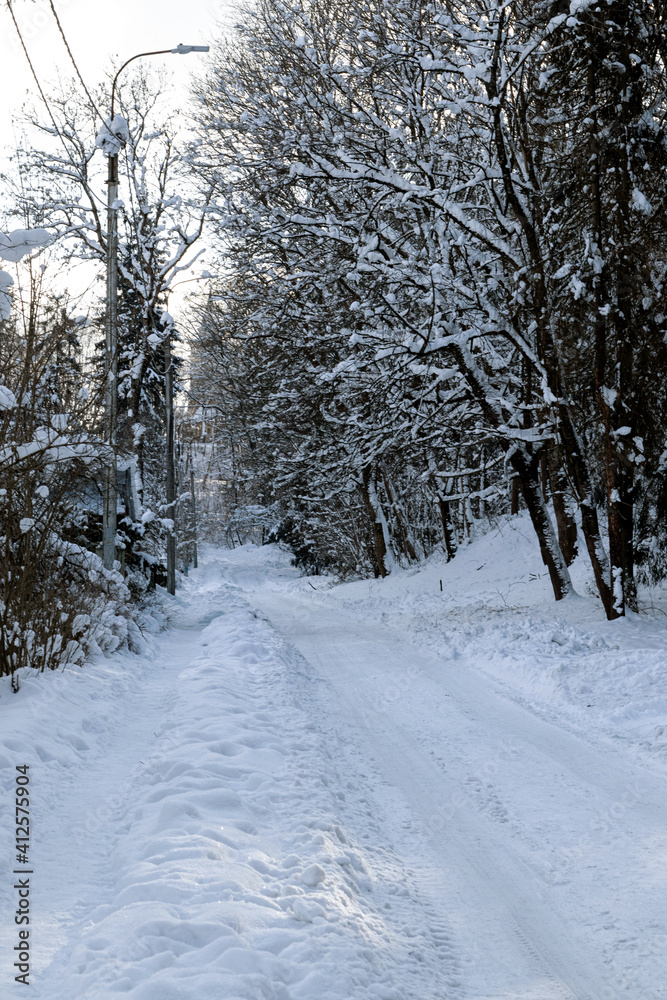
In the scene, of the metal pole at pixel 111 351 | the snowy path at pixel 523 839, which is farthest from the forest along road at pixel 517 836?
the metal pole at pixel 111 351

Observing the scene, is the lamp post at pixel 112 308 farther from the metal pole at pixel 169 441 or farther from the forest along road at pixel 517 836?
the metal pole at pixel 169 441

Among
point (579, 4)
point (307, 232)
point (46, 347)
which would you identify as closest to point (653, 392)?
point (579, 4)

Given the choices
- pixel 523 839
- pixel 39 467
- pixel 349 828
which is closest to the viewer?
pixel 523 839

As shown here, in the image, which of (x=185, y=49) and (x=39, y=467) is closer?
(x=39, y=467)

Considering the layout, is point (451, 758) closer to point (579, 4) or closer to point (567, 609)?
point (567, 609)

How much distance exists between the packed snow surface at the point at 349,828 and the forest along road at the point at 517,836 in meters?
0.02

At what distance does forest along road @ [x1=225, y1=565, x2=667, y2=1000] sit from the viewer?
338cm

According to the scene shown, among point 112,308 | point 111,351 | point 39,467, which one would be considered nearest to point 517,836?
point 39,467

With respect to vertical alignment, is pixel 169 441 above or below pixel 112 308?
below

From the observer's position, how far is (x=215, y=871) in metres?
3.79

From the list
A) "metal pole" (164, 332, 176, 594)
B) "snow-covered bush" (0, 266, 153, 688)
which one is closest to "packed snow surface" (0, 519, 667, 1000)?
"snow-covered bush" (0, 266, 153, 688)

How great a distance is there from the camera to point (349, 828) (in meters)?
4.73

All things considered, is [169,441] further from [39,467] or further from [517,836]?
[517,836]

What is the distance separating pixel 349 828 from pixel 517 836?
104 cm
